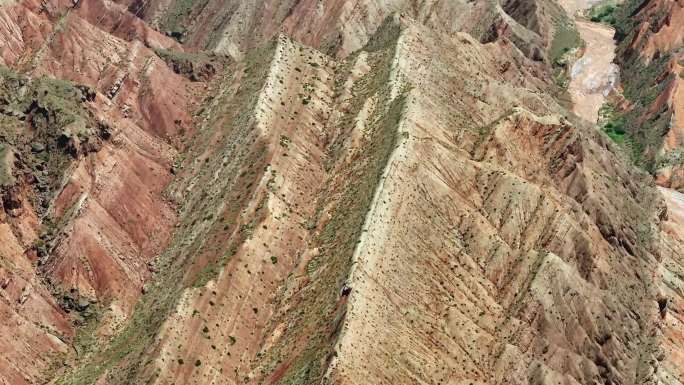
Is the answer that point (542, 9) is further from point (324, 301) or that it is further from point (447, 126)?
point (324, 301)

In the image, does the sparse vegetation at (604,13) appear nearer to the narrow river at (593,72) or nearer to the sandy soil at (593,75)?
the narrow river at (593,72)

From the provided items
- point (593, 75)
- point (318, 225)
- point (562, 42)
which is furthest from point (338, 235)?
point (562, 42)

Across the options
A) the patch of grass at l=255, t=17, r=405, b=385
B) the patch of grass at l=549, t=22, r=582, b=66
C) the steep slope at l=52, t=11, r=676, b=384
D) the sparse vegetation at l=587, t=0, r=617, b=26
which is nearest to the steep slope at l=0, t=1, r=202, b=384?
the steep slope at l=52, t=11, r=676, b=384

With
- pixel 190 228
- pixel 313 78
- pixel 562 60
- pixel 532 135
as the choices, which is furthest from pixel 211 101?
pixel 562 60

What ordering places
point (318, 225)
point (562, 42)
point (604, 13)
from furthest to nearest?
point (604, 13), point (562, 42), point (318, 225)

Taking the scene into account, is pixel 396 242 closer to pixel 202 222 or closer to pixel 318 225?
pixel 318 225

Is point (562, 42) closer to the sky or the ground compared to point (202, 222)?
closer to the sky
